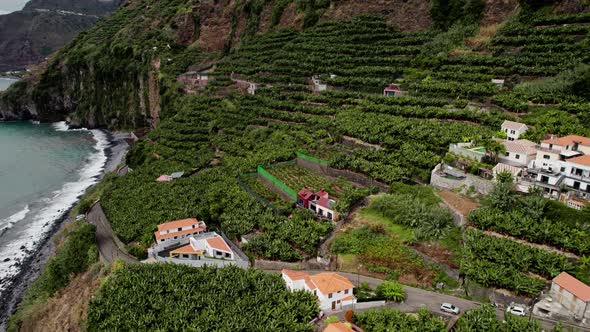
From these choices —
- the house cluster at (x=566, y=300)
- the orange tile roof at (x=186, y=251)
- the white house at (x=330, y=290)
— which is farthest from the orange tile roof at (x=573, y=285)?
the orange tile roof at (x=186, y=251)

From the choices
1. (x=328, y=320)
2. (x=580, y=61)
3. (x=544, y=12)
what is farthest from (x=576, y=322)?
(x=544, y=12)

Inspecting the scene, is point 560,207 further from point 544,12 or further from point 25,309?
point 25,309

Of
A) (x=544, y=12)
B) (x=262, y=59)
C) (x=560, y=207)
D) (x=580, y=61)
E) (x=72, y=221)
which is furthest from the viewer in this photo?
(x=262, y=59)

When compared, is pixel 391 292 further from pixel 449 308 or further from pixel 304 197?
pixel 304 197

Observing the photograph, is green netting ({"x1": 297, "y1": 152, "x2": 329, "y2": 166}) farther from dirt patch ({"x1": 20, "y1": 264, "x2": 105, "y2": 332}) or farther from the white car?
the white car

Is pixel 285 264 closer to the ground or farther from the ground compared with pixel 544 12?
closer to the ground

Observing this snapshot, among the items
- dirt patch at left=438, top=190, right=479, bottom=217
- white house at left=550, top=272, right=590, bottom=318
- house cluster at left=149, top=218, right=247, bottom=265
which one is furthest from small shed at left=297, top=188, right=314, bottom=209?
white house at left=550, top=272, right=590, bottom=318

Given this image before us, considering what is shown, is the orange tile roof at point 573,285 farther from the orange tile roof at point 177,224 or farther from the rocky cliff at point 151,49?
the rocky cliff at point 151,49
